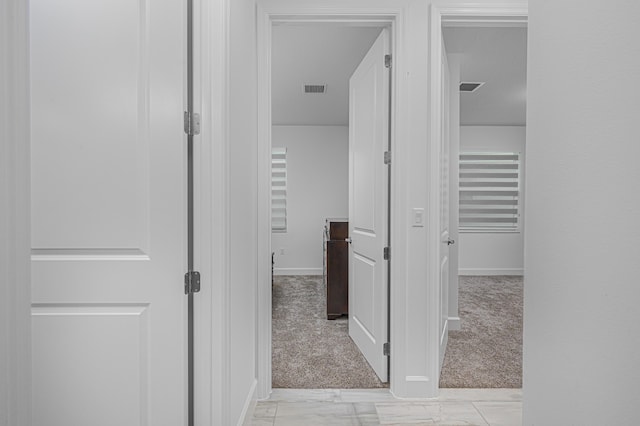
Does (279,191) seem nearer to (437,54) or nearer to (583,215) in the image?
(437,54)

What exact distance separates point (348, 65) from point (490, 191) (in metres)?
3.81

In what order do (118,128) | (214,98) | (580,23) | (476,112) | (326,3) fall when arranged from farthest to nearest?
(476,112), (326,3), (214,98), (118,128), (580,23)

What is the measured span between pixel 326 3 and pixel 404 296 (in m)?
1.77

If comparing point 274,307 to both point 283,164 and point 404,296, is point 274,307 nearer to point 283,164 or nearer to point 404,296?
point 404,296

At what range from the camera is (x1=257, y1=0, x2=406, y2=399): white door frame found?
2162 mm

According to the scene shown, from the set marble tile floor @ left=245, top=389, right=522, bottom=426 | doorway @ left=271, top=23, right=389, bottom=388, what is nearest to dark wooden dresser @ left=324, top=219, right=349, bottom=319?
doorway @ left=271, top=23, right=389, bottom=388

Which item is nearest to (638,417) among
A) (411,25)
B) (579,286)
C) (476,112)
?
(579,286)

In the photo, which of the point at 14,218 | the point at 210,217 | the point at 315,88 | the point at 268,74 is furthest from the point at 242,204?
the point at 315,88

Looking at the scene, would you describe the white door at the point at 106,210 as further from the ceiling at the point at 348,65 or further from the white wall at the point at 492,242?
the white wall at the point at 492,242

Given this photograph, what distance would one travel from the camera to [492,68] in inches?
148

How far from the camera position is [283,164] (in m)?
6.25

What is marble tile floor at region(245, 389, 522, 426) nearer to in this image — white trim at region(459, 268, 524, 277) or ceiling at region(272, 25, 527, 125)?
ceiling at region(272, 25, 527, 125)

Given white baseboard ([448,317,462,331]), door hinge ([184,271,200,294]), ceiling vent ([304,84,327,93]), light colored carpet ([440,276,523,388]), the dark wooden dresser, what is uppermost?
ceiling vent ([304,84,327,93])

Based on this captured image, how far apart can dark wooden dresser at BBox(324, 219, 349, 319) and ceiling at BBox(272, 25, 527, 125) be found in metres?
1.58
